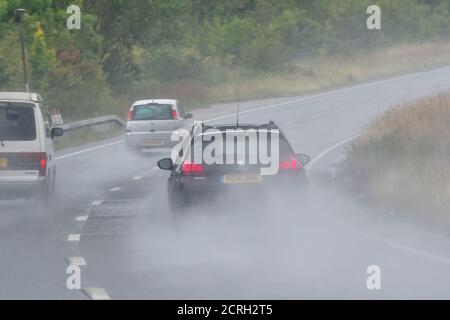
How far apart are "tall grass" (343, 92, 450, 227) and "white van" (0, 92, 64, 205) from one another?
18.3 feet

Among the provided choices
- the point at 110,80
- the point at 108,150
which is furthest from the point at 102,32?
the point at 108,150

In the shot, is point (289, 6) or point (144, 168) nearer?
Result: point (144, 168)

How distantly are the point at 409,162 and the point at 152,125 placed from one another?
16.0 metres

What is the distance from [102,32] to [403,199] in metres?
43.4

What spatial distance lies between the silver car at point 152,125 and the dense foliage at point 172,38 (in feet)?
16.9

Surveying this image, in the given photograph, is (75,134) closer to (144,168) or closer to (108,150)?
(108,150)

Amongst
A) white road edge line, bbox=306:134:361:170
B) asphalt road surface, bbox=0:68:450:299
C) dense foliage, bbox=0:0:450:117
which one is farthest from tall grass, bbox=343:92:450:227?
dense foliage, bbox=0:0:450:117

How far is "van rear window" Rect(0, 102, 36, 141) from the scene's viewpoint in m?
20.4

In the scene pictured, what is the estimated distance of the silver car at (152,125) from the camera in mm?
35625

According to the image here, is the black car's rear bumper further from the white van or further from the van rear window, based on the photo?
the van rear window

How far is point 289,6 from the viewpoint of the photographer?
86.9 m

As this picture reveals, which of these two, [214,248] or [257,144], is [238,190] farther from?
[214,248]

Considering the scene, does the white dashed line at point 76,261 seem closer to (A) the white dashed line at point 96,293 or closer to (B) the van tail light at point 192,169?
(A) the white dashed line at point 96,293

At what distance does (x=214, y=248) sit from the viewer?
14609 mm
